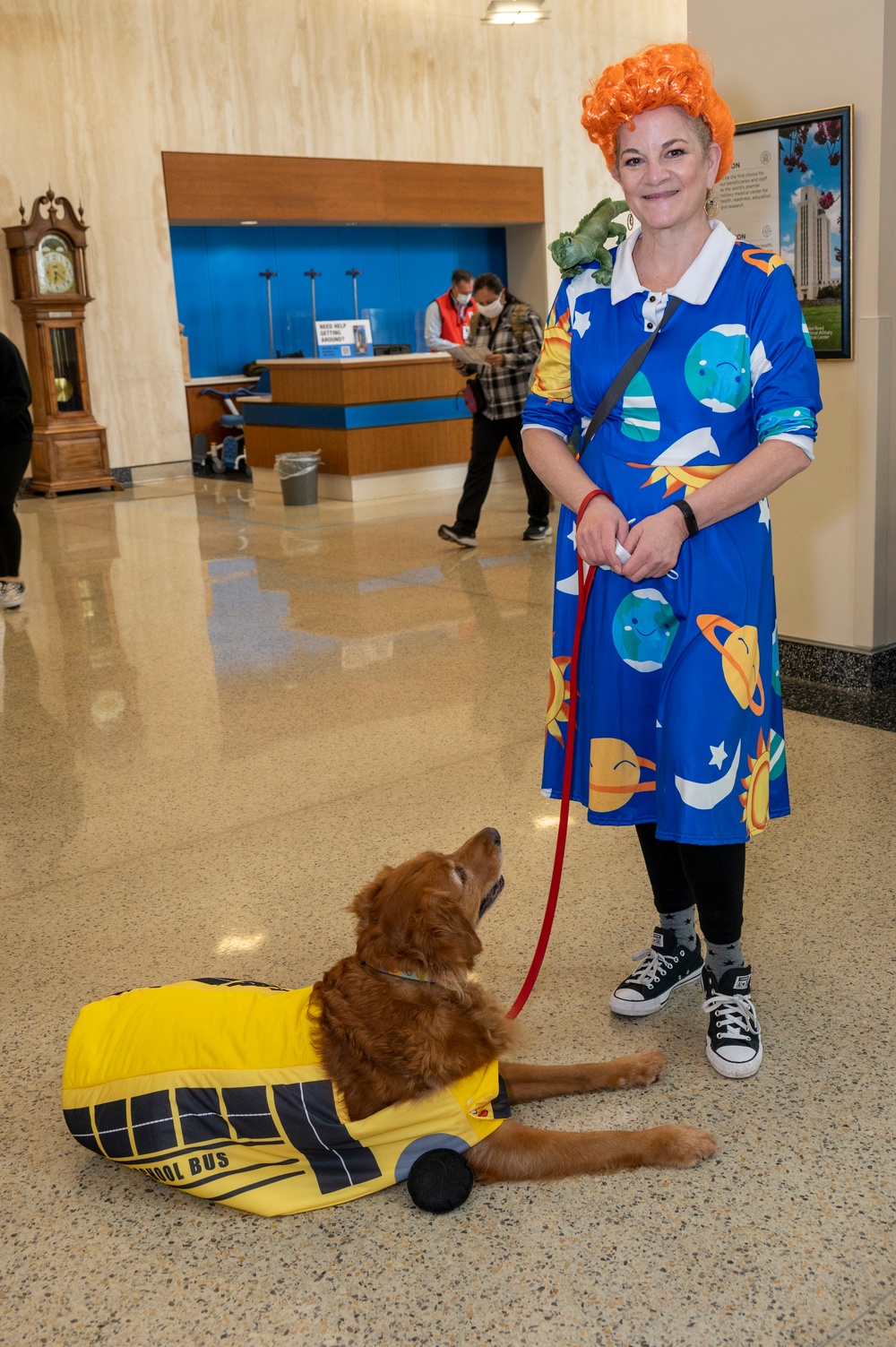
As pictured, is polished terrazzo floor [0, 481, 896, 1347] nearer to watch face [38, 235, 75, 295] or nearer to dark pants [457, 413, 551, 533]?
dark pants [457, 413, 551, 533]

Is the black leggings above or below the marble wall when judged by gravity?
below

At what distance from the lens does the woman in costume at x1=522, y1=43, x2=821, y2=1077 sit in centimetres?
182

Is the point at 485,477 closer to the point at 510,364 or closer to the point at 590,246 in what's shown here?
the point at 510,364

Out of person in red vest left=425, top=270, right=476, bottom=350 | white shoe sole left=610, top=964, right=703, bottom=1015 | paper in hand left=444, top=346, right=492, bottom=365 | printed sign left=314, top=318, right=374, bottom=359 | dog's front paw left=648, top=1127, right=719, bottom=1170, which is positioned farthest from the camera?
person in red vest left=425, top=270, right=476, bottom=350

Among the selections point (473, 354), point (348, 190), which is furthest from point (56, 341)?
point (473, 354)

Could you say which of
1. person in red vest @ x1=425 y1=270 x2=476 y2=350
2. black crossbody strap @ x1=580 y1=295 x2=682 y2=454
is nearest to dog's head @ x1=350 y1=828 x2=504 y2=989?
black crossbody strap @ x1=580 y1=295 x2=682 y2=454

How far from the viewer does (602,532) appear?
1.86m

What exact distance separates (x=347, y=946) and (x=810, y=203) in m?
2.90

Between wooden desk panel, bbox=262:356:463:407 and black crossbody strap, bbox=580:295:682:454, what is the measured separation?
768 cm

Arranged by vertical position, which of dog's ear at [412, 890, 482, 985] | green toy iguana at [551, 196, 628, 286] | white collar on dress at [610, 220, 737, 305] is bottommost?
dog's ear at [412, 890, 482, 985]

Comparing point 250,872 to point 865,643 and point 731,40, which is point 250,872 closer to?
point 865,643

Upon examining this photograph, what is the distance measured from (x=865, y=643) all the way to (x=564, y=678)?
2.39 m

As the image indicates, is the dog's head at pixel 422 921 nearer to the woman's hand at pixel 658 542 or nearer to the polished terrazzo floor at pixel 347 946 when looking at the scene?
the polished terrazzo floor at pixel 347 946

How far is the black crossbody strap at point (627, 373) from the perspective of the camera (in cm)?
185
